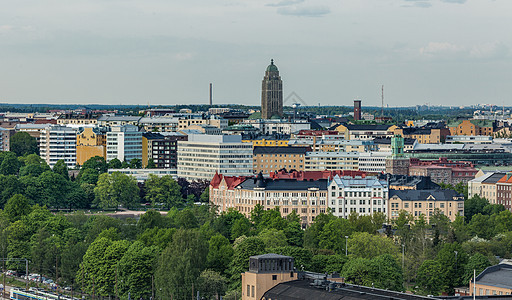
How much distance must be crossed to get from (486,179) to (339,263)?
83.0 m

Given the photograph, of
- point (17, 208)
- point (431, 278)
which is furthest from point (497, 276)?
point (17, 208)

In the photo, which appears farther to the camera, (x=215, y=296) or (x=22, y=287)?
(x=22, y=287)

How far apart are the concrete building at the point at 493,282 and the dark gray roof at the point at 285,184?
63.0 metres

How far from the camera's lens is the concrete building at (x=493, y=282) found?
96.1 m

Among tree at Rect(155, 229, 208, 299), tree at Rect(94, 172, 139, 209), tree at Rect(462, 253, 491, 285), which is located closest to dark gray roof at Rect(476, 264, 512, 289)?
tree at Rect(462, 253, 491, 285)

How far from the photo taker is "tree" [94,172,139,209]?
183625mm

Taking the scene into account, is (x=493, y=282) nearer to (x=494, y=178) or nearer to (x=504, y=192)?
(x=504, y=192)

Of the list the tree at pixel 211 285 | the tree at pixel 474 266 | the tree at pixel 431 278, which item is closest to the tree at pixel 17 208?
the tree at pixel 211 285

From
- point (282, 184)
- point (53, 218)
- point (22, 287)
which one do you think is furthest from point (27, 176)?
point (22, 287)

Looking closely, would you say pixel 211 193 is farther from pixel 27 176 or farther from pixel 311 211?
pixel 27 176

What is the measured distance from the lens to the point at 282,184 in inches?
6476

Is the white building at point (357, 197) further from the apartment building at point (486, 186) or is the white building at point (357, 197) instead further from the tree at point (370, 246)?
the tree at point (370, 246)

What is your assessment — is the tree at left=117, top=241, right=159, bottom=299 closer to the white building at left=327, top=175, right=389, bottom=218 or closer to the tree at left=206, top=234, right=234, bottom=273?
the tree at left=206, top=234, right=234, bottom=273

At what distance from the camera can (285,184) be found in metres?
164
